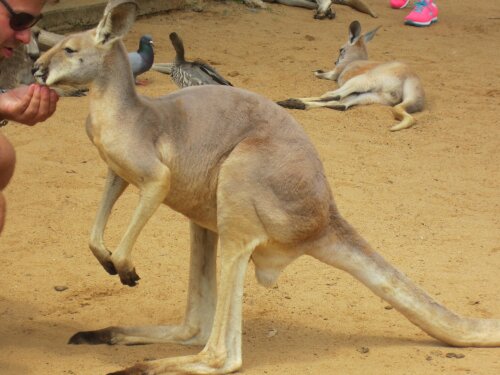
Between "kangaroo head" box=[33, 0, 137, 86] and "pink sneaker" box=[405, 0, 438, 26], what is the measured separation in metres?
7.89

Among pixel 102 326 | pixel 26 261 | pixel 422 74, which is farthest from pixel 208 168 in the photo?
pixel 422 74

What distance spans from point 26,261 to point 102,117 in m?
1.47

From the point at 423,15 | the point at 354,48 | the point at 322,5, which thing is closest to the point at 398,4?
Result: the point at 423,15

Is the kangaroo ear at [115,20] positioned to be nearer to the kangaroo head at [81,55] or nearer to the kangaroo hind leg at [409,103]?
the kangaroo head at [81,55]

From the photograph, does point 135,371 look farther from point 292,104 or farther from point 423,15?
point 423,15

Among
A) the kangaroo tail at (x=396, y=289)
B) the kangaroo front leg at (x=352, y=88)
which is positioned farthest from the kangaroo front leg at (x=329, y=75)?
the kangaroo tail at (x=396, y=289)

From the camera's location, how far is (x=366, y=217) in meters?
5.81

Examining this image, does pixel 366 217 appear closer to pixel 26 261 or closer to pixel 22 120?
pixel 26 261

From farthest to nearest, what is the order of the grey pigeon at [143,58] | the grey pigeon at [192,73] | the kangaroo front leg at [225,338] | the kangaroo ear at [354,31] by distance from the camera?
the kangaroo ear at [354,31], the grey pigeon at [143,58], the grey pigeon at [192,73], the kangaroo front leg at [225,338]

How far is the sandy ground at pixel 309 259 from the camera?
414 cm

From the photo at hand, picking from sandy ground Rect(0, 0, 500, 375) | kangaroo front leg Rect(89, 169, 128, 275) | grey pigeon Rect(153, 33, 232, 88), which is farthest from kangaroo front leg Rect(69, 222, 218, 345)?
grey pigeon Rect(153, 33, 232, 88)

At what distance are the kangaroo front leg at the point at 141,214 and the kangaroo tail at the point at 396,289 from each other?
27.5 inches

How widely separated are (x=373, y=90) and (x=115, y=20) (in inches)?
201

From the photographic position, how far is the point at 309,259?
17.3ft
